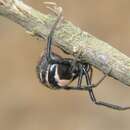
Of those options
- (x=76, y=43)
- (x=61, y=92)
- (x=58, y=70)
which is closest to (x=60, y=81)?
(x=58, y=70)

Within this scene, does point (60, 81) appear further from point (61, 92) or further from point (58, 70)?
point (61, 92)

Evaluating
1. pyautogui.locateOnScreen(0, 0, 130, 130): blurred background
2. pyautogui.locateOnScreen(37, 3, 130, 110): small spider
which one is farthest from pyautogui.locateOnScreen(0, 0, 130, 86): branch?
pyautogui.locateOnScreen(0, 0, 130, 130): blurred background

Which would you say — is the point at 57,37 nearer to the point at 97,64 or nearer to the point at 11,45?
the point at 97,64

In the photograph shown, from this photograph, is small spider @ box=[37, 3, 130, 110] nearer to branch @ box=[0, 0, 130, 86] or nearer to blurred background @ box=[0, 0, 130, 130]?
branch @ box=[0, 0, 130, 86]

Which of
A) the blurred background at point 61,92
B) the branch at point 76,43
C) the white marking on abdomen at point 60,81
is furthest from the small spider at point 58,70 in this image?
the blurred background at point 61,92

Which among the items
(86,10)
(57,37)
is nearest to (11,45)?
(86,10)

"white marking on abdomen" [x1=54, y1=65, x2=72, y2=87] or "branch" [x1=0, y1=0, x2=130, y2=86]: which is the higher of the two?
"branch" [x1=0, y1=0, x2=130, y2=86]
